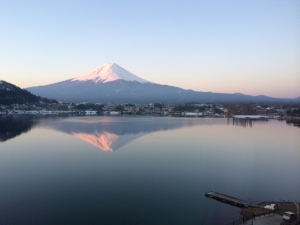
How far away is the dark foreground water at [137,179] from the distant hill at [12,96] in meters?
12.1

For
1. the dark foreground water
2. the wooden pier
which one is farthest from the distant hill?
the wooden pier

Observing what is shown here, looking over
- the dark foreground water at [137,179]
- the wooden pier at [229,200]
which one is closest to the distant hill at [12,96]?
the dark foreground water at [137,179]

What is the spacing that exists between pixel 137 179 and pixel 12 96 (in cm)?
1634

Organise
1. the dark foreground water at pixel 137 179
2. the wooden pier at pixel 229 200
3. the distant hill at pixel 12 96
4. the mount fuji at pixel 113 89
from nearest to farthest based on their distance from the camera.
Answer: the dark foreground water at pixel 137 179
the wooden pier at pixel 229 200
the distant hill at pixel 12 96
the mount fuji at pixel 113 89

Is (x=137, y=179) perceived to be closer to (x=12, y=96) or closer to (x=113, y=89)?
(x=12, y=96)

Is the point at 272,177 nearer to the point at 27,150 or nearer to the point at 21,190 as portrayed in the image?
the point at 21,190

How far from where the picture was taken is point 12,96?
17.5 meters

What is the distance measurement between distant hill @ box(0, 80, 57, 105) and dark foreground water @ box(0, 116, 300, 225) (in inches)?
476

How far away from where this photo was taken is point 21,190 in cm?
286

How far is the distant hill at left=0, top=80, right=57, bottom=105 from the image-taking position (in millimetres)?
16794

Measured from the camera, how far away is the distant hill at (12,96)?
55.1 ft

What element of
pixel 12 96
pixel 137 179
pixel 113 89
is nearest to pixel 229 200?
pixel 137 179

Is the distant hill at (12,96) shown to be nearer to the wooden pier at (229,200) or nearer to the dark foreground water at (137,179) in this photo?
the dark foreground water at (137,179)

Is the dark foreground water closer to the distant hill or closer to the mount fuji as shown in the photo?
the distant hill
